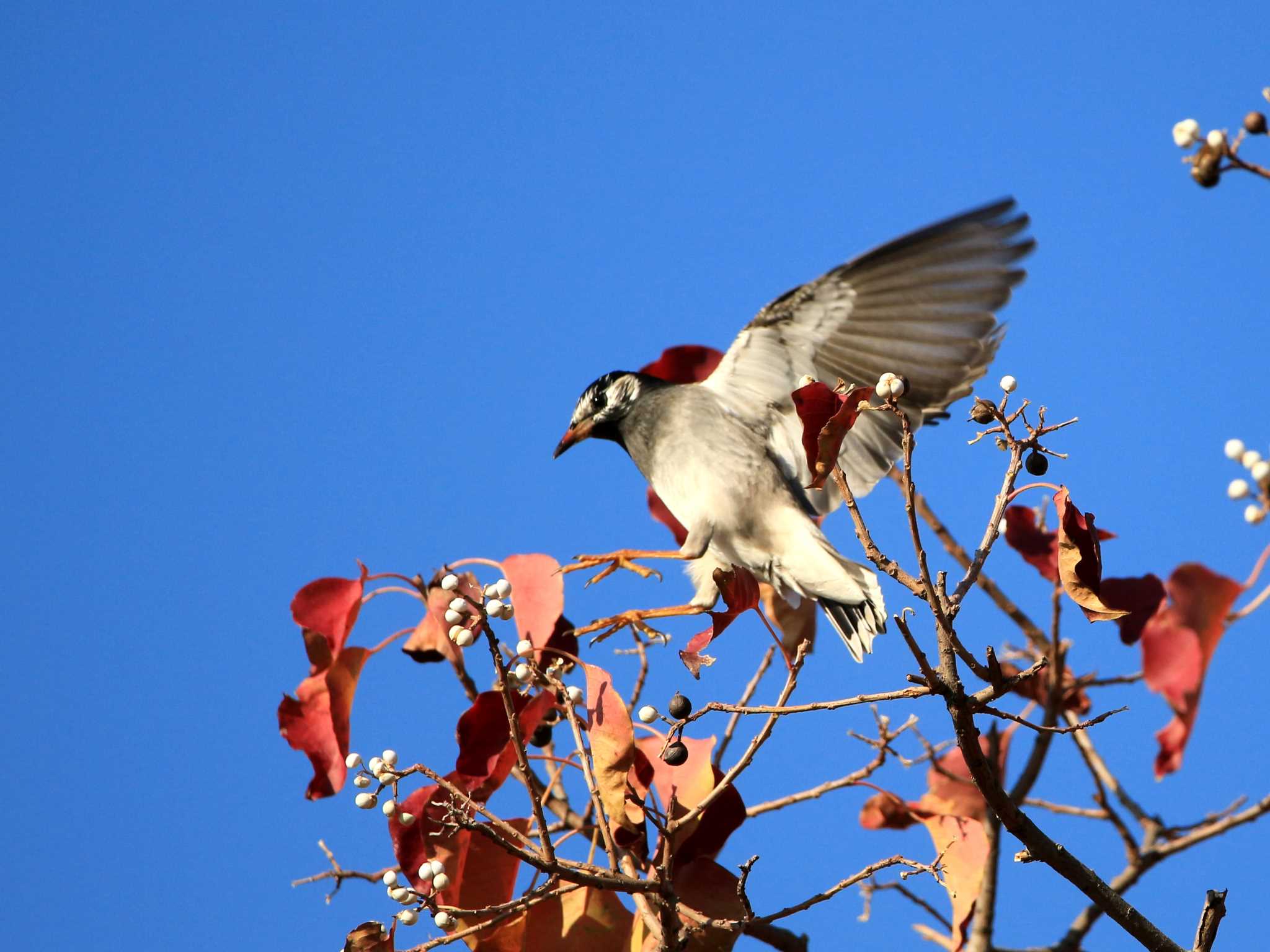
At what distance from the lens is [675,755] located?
2.37 m

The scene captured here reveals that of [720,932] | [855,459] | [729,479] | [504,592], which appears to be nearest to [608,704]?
[504,592]

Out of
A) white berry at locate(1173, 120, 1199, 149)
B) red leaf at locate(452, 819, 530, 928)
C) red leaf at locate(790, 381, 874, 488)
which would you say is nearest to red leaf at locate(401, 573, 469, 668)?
red leaf at locate(452, 819, 530, 928)

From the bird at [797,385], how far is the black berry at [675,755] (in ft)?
3.18

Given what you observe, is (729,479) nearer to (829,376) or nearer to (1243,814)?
(829,376)

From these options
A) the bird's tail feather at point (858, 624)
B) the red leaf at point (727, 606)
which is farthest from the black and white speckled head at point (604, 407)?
the bird's tail feather at point (858, 624)

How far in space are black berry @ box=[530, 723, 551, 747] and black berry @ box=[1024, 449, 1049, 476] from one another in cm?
131

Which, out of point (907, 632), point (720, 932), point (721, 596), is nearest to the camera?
point (907, 632)

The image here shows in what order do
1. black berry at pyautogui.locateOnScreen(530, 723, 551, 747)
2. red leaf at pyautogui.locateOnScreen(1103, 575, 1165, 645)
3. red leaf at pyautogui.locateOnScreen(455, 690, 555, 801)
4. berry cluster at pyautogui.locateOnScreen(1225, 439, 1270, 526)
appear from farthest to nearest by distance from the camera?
black berry at pyautogui.locateOnScreen(530, 723, 551, 747)
red leaf at pyautogui.locateOnScreen(1103, 575, 1165, 645)
red leaf at pyautogui.locateOnScreen(455, 690, 555, 801)
berry cluster at pyautogui.locateOnScreen(1225, 439, 1270, 526)

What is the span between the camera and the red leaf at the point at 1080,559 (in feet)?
7.16

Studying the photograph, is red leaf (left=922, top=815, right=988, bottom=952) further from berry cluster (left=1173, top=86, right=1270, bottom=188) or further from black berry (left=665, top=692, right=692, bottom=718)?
berry cluster (left=1173, top=86, right=1270, bottom=188)

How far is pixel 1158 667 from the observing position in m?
2.04

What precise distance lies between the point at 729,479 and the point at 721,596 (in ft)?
1.50

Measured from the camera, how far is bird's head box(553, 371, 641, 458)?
13.2 feet

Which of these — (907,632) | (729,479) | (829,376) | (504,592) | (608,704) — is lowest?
(907,632)
